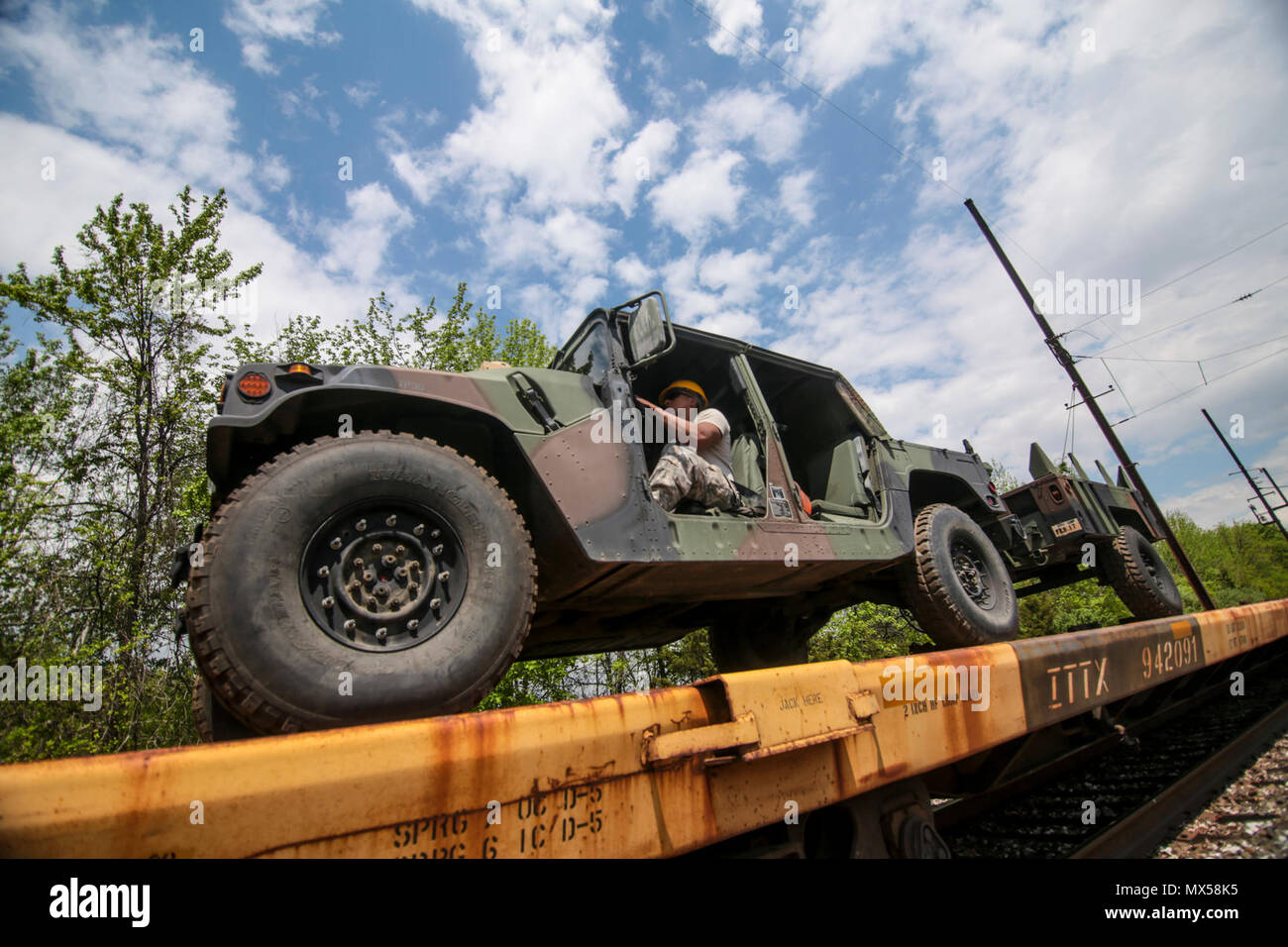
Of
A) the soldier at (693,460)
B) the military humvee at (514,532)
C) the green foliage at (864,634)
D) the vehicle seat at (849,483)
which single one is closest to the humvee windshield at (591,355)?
the military humvee at (514,532)

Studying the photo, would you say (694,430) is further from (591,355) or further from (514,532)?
(514,532)

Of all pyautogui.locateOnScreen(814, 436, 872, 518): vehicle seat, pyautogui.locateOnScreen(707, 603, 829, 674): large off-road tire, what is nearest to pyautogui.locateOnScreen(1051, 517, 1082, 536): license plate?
pyautogui.locateOnScreen(707, 603, 829, 674): large off-road tire

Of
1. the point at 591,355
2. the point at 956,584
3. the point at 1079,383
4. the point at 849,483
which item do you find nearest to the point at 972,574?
the point at 956,584

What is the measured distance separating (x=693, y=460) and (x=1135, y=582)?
5.09m

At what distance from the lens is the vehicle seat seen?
3.99 metres

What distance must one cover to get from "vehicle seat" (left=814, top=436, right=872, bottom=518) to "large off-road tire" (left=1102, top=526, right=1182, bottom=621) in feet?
11.2

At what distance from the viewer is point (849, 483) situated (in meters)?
4.17

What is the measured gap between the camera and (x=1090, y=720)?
3.40 meters

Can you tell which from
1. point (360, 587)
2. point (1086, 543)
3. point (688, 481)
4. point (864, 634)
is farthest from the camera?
point (864, 634)

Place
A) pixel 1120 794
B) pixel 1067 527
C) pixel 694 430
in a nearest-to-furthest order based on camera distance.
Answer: pixel 694 430
pixel 1120 794
pixel 1067 527

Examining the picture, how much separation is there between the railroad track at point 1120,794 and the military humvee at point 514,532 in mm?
1011

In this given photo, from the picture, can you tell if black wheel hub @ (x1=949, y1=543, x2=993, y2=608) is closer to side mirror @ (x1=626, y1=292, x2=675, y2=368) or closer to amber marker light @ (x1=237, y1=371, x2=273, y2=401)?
side mirror @ (x1=626, y1=292, x2=675, y2=368)
